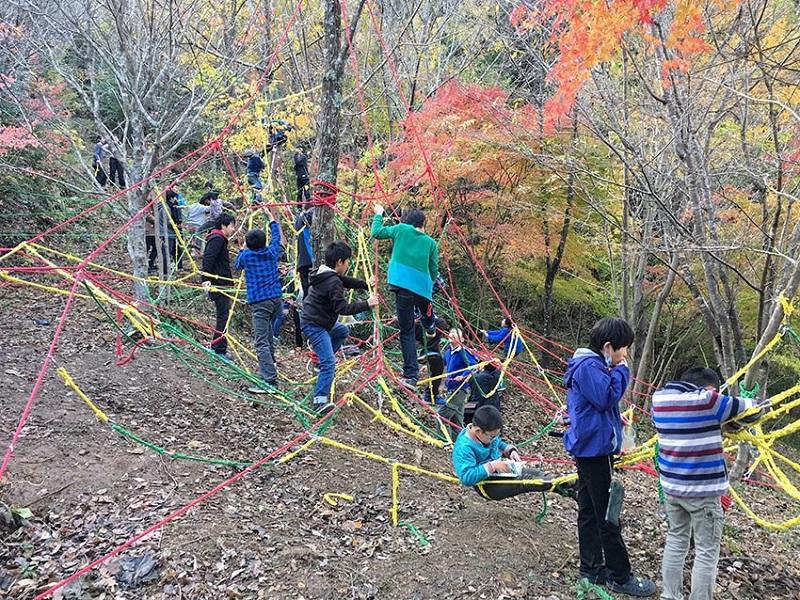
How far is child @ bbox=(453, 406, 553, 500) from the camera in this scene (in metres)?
3.55

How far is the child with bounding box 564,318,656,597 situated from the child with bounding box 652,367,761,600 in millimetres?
274

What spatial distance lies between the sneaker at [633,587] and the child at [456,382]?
8.58 feet

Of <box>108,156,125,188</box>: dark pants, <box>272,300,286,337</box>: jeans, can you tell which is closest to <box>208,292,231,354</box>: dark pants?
<box>272,300,286,337</box>: jeans

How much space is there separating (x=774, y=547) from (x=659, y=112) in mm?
4508

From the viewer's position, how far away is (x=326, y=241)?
6492mm

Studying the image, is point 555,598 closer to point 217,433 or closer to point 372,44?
point 217,433

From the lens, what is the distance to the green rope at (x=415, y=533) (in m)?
3.76

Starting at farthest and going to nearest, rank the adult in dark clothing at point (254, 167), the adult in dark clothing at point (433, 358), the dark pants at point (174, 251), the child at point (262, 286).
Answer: the dark pants at point (174, 251)
the adult in dark clothing at point (254, 167)
the adult in dark clothing at point (433, 358)
the child at point (262, 286)

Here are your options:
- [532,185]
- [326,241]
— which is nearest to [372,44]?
[532,185]

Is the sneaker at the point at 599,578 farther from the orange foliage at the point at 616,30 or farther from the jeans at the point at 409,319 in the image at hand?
the orange foliage at the point at 616,30

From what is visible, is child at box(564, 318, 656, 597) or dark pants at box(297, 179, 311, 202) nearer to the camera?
child at box(564, 318, 656, 597)

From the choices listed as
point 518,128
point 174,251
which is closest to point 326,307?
point 518,128

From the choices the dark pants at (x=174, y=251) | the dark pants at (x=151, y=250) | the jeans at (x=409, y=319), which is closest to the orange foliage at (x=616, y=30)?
the jeans at (x=409, y=319)

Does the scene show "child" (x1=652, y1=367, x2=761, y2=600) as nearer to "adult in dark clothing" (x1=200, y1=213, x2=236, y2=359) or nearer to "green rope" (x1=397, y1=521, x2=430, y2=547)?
"green rope" (x1=397, y1=521, x2=430, y2=547)
